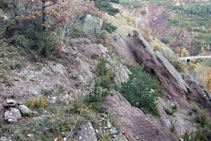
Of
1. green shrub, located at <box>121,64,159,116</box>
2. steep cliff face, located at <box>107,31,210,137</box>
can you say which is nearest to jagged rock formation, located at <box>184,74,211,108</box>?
steep cliff face, located at <box>107,31,210,137</box>

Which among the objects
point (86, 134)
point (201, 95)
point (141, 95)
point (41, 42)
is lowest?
point (201, 95)

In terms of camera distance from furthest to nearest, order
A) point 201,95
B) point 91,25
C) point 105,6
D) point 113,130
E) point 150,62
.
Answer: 1. point 105,6
2. point 201,95
3. point 150,62
4. point 91,25
5. point 113,130

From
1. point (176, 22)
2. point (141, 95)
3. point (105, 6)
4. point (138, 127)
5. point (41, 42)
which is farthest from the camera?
point (176, 22)

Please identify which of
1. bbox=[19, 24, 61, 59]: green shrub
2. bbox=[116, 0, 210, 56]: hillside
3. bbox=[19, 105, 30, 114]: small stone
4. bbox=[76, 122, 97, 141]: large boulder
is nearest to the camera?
bbox=[76, 122, 97, 141]: large boulder

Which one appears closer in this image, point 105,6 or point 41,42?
point 41,42

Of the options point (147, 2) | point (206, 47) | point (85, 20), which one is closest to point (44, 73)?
point (85, 20)

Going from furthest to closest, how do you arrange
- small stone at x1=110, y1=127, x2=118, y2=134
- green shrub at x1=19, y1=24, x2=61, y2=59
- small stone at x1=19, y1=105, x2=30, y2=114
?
green shrub at x1=19, y1=24, x2=61, y2=59
small stone at x1=110, y1=127, x2=118, y2=134
small stone at x1=19, y1=105, x2=30, y2=114

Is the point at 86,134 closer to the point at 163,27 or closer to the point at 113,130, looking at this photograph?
the point at 113,130

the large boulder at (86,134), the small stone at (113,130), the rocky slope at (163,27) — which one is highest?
the large boulder at (86,134)

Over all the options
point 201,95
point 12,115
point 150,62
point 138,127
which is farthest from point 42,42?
point 201,95

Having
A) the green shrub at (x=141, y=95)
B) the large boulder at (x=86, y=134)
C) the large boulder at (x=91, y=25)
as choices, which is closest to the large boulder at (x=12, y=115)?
the large boulder at (x=86, y=134)

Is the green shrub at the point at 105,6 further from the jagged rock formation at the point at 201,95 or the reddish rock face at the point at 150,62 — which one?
the jagged rock formation at the point at 201,95

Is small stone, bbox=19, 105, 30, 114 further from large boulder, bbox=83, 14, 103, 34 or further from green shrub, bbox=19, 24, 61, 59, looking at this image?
large boulder, bbox=83, 14, 103, 34

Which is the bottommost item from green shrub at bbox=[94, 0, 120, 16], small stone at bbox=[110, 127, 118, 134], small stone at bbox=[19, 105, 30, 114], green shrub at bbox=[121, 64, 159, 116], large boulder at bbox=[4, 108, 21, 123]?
green shrub at bbox=[121, 64, 159, 116]
